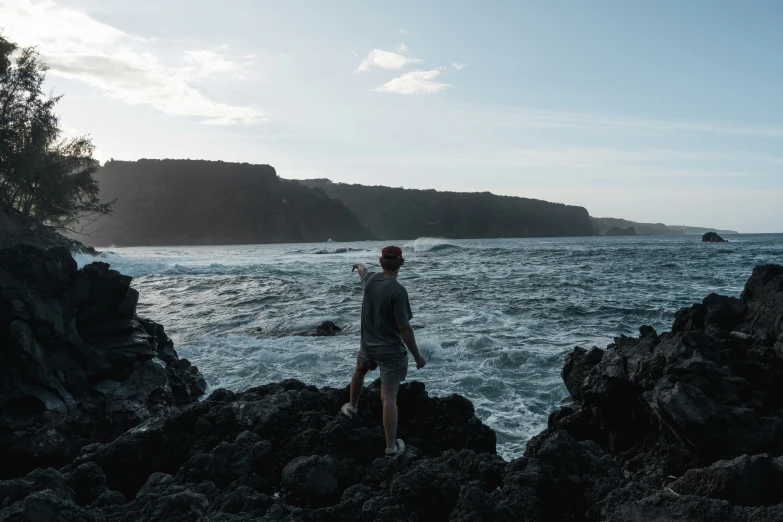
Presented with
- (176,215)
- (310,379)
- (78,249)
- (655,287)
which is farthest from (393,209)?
(310,379)

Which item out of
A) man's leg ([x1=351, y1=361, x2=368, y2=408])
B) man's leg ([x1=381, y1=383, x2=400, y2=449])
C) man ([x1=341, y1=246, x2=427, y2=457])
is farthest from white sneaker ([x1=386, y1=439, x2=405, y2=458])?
man's leg ([x1=351, y1=361, x2=368, y2=408])

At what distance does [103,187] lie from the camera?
137375mm

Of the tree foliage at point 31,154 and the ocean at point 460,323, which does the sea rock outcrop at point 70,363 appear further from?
the tree foliage at point 31,154

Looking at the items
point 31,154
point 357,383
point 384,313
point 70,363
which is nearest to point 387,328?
point 384,313

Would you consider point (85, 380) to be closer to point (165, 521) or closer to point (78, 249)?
point (165, 521)

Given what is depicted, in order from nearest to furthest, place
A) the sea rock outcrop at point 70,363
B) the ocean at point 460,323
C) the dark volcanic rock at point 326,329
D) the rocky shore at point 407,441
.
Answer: the rocky shore at point 407,441, the sea rock outcrop at point 70,363, the ocean at point 460,323, the dark volcanic rock at point 326,329

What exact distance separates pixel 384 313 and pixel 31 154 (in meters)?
33.3

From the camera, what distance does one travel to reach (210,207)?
131500mm

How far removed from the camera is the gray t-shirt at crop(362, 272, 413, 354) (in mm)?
4914

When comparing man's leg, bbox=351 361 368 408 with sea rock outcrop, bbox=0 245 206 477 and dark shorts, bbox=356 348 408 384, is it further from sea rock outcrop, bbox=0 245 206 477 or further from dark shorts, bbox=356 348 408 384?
sea rock outcrop, bbox=0 245 206 477

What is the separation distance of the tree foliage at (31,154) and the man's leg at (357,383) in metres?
32.3

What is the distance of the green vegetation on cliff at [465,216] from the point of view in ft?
519

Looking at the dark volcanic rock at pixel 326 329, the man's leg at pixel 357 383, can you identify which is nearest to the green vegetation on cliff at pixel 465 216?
the dark volcanic rock at pixel 326 329

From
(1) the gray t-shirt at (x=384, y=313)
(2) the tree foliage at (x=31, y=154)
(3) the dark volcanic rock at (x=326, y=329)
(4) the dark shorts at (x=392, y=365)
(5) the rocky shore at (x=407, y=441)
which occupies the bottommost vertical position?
(3) the dark volcanic rock at (x=326, y=329)
